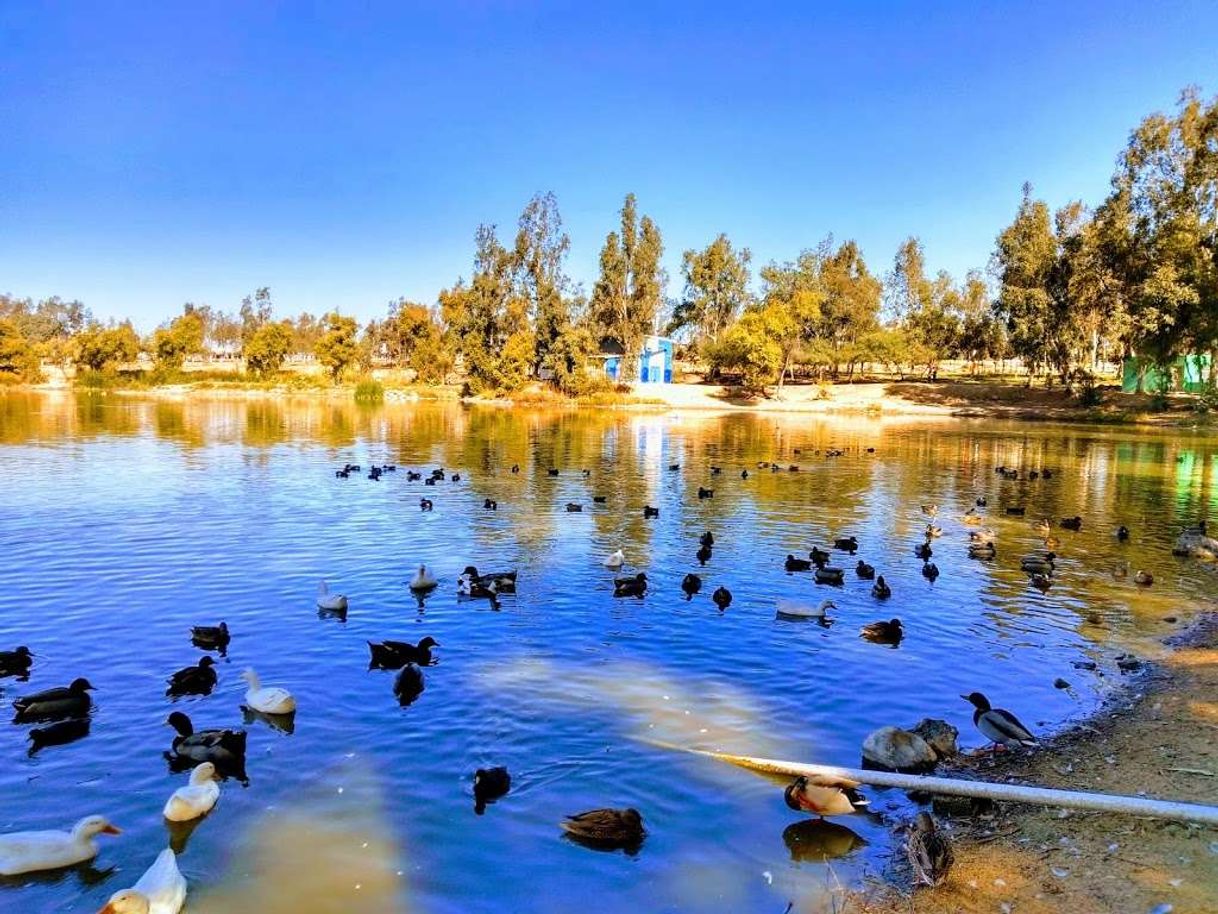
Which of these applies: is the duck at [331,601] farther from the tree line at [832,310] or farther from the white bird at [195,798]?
the tree line at [832,310]

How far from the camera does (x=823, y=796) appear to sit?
8.40m

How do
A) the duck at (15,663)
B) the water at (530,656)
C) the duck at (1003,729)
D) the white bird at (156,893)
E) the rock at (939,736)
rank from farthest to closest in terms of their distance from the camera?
the duck at (15,663)
the duck at (1003,729)
the rock at (939,736)
the water at (530,656)
the white bird at (156,893)

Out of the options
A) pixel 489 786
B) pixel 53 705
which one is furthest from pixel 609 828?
pixel 53 705

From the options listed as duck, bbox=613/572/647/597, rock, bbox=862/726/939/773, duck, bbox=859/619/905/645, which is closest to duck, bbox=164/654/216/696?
duck, bbox=613/572/647/597

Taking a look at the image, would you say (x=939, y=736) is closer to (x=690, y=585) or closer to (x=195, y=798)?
(x=690, y=585)

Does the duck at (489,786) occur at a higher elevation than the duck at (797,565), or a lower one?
lower

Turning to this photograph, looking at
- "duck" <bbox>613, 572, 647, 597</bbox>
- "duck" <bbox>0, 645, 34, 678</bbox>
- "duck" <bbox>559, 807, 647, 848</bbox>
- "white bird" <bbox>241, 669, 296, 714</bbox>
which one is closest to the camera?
"duck" <bbox>559, 807, 647, 848</bbox>

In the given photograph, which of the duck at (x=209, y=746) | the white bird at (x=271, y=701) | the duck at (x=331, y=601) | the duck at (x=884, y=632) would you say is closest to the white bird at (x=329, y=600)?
the duck at (x=331, y=601)

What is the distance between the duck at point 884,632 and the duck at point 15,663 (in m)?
13.1

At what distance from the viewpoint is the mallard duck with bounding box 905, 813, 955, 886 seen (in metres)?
7.09

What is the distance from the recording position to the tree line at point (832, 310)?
6794 centimetres

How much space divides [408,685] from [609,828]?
4577 millimetres

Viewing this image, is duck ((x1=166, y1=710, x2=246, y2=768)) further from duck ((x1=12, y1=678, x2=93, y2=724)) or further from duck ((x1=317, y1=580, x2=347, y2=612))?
duck ((x1=317, y1=580, x2=347, y2=612))

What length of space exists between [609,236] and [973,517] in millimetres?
91549
